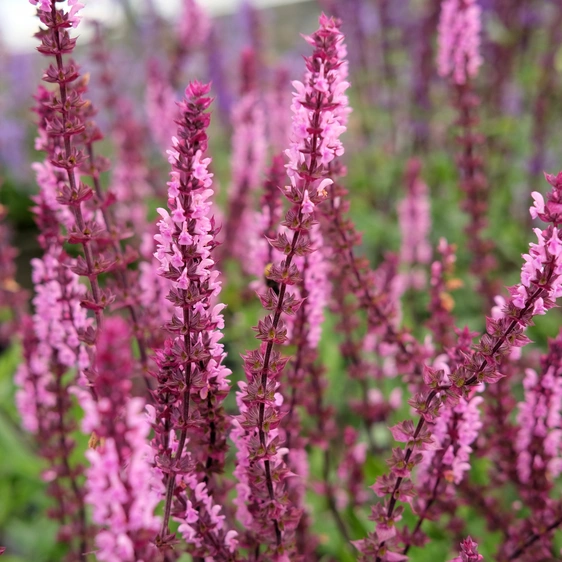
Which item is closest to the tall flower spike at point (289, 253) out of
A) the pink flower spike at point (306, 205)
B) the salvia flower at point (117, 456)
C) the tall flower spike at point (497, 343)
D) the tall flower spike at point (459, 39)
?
the pink flower spike at point (306, 205)

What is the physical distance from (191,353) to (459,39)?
1.58 meters

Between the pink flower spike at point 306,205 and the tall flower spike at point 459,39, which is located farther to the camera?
the tall flower spike at point 459,39

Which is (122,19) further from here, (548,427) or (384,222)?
(548,427)

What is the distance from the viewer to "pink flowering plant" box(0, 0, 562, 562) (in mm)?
980

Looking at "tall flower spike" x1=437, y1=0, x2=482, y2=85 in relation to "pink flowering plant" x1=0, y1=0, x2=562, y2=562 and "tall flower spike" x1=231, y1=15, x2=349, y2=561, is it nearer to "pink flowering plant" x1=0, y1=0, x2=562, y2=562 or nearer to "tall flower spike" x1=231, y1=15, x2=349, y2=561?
"pink flowering plant" x1=0, y1=0, x2=562, y2=562

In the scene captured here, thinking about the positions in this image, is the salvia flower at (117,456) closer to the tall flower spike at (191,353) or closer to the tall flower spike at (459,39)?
the tall flower spike at (191,353)

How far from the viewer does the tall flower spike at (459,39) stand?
196 centimetres

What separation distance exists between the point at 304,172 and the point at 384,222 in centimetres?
261

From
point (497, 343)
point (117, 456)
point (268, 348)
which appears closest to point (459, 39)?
point (497, 343)

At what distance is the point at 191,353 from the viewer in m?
1.00

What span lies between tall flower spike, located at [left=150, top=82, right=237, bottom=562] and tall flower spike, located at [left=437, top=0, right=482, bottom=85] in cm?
134

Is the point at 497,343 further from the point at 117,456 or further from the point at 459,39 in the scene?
the point at 459,39

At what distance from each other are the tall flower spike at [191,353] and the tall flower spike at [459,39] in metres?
1.34

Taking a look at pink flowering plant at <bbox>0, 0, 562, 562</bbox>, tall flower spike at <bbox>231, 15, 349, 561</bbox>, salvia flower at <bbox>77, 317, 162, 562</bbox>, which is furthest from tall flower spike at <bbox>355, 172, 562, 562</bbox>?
salvia flower at <bbox>77, 317, 162, 562</bbox>
